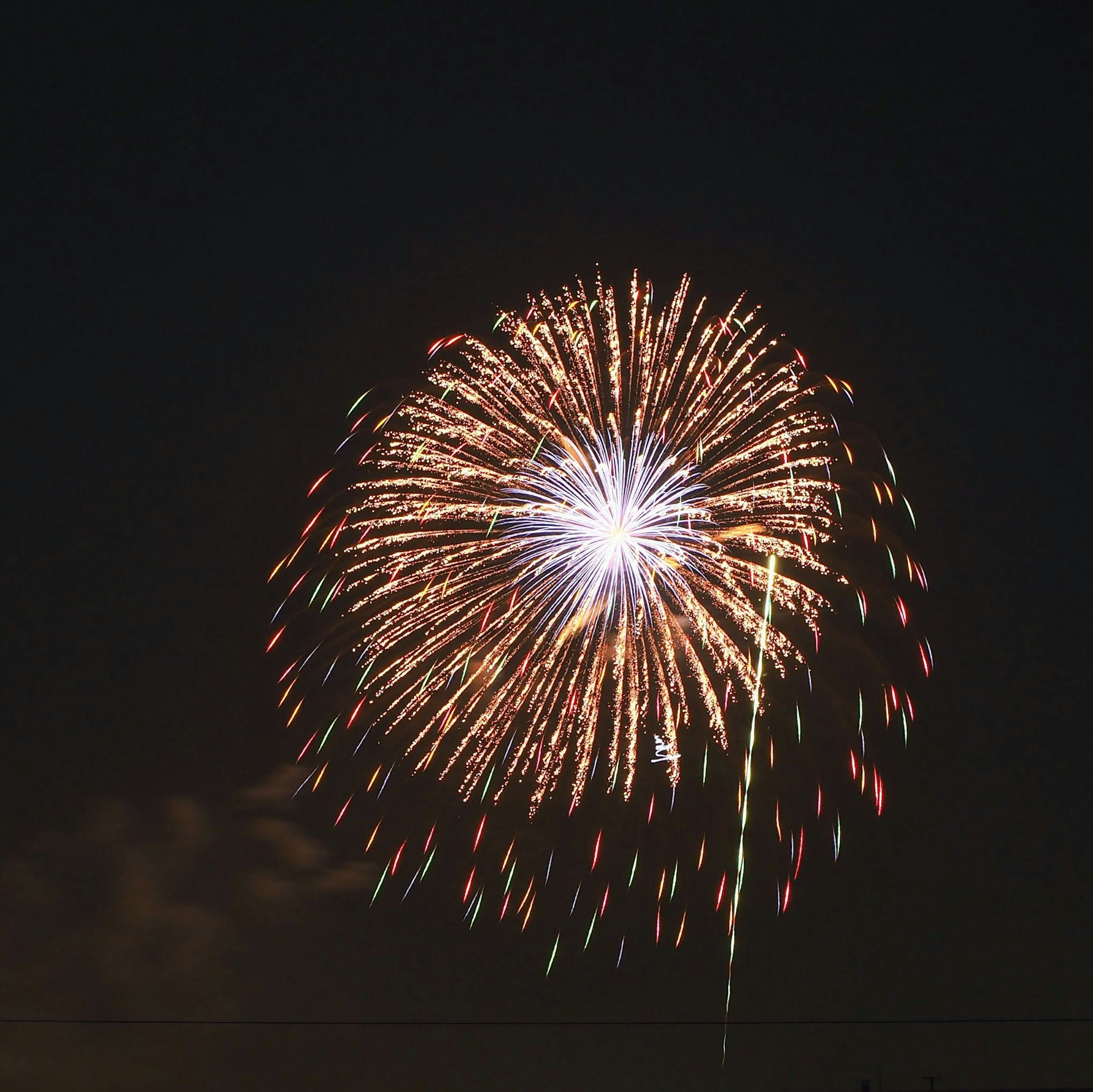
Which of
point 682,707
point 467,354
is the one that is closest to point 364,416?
point 467,354

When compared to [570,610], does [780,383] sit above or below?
above

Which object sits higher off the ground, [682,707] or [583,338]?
[583,338]

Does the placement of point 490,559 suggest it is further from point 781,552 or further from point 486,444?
point 781,552

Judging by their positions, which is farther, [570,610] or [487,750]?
[487,750]

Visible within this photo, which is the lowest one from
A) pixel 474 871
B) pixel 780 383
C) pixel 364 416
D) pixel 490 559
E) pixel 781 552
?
pixel 474 871

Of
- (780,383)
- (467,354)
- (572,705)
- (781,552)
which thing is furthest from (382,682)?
(780,383)

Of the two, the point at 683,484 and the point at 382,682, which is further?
the point at 382,682

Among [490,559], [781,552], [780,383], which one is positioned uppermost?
[780,383]

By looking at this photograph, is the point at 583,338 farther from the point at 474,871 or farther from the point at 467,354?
the point at 474,871

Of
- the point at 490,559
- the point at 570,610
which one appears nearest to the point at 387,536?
the point at 490,559
